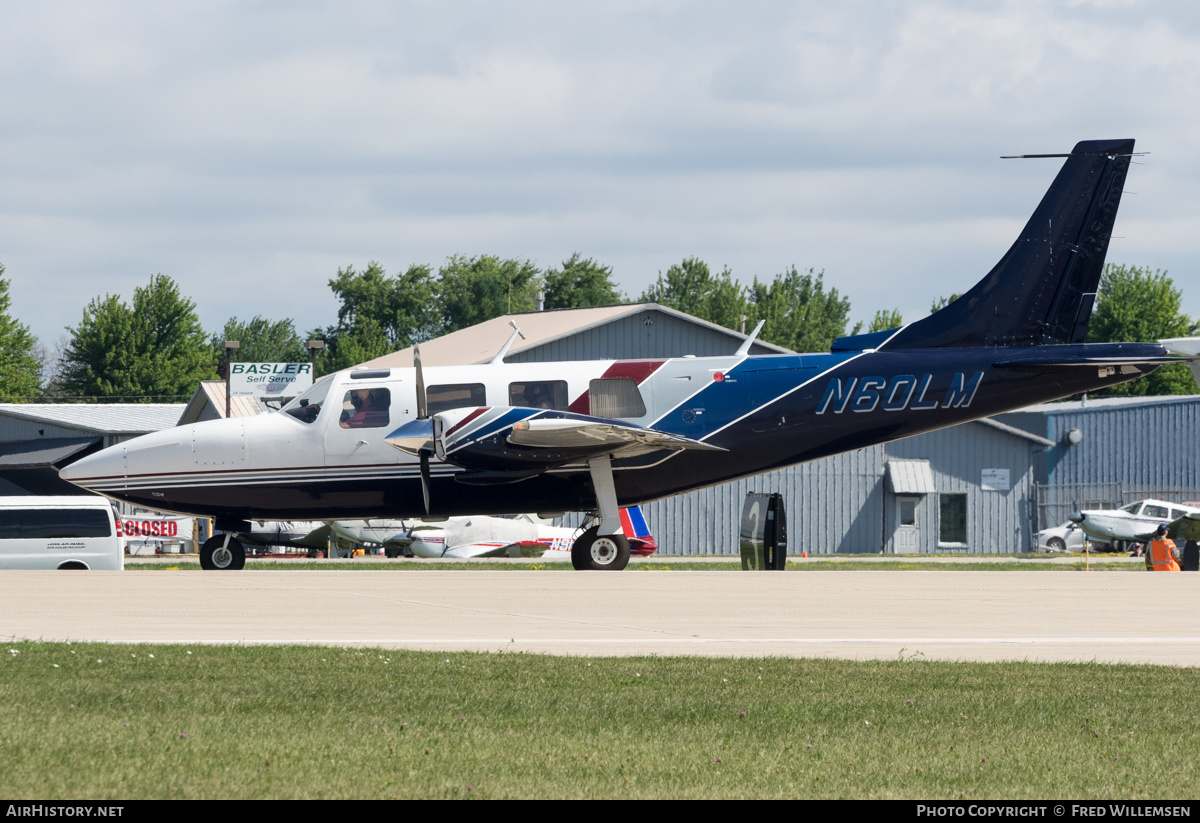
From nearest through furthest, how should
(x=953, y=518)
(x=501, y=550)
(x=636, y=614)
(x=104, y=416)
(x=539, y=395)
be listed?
(x=636, y=614)
(x=539, y=395)
(x=501, y=550)
(x=953, y=518)
(x=104, y=416)

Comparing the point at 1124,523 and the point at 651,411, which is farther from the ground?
the point at 651,411

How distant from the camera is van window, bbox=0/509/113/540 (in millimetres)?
28438

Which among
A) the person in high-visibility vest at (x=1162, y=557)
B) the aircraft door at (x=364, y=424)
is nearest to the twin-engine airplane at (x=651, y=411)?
the aircraft door at (x=364, y=424)

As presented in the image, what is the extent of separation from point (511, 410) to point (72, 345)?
74659 mm

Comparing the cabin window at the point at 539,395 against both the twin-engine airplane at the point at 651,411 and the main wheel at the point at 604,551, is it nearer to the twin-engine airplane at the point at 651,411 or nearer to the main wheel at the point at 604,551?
the twin-engine airplane at the point at 651,411

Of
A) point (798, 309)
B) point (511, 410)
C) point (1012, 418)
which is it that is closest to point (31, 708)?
point (511, 410)

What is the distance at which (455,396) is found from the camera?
2227 cm

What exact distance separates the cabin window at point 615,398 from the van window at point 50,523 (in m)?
12.3

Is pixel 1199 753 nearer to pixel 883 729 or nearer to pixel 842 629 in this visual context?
pixel 883 729

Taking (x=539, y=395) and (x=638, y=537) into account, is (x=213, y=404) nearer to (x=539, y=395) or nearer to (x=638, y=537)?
(x=638, y=537)

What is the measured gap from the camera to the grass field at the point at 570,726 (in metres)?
6.55

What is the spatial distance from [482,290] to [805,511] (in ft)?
216

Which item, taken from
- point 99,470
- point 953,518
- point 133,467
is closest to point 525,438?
point 133,467

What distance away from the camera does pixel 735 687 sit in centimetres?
962
